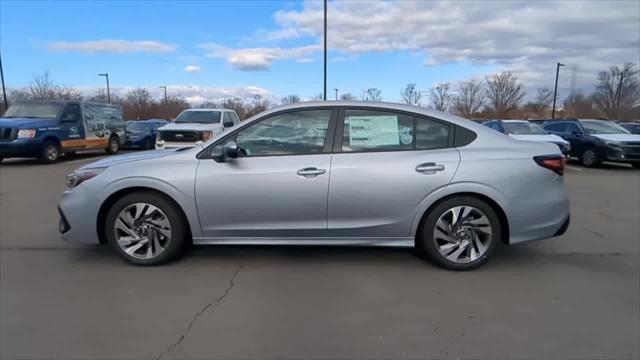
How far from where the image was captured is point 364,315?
11.0 feet

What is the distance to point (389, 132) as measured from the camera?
4.24 m

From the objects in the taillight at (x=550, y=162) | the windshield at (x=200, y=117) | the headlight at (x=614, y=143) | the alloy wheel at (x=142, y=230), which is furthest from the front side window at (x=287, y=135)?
the headlight at (x=614, y=143)

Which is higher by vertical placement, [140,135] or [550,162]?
[550,162]

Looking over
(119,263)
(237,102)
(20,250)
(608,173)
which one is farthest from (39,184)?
(237,102)

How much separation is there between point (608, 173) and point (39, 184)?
48.6 ft

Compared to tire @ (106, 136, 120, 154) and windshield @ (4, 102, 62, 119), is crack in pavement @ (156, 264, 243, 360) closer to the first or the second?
windshield @ (4, 102, 62, 119)

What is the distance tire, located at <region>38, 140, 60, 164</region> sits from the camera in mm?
13672

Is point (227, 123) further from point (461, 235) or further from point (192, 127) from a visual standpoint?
point (461, 235)

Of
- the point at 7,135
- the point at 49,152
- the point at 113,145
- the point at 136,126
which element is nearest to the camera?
the point at 7,135

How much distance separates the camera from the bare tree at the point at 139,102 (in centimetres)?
5925

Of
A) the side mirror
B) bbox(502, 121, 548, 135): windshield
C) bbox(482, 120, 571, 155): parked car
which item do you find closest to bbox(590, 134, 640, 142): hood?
bbox(482, 120, 571, 155): parked car

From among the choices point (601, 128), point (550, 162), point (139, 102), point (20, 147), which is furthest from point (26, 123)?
point (139, 102)

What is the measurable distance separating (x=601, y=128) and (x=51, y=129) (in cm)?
1816

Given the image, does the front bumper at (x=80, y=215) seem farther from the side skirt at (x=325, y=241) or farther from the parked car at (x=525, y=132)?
the parked car at (x=525, y=132)
